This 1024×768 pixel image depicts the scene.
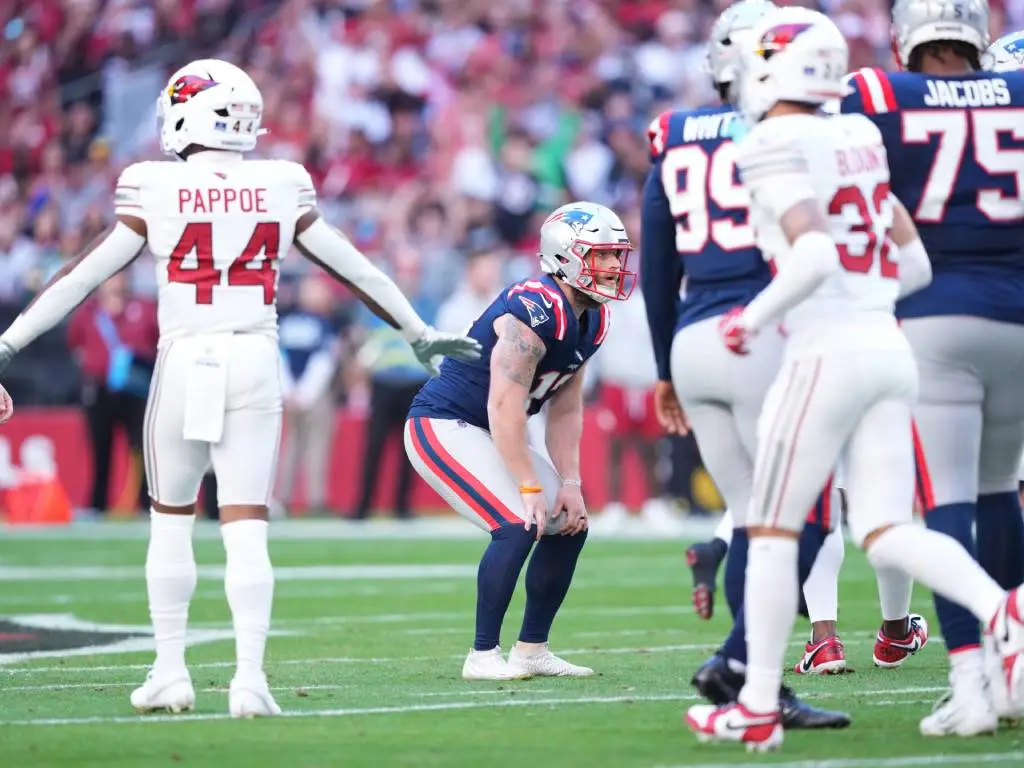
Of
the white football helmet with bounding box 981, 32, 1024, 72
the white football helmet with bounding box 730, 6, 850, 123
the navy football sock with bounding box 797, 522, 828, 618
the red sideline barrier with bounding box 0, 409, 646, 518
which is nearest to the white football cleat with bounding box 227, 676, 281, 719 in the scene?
the navy football sock with bounding box 797, 522, 828, 618

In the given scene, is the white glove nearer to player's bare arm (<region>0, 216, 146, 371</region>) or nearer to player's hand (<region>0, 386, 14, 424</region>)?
player's bare arm (<region>0, 216, 146, 371</region>)

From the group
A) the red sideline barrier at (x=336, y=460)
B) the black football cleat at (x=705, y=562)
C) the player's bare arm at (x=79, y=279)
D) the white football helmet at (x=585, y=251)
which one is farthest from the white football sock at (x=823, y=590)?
the red sideline barrier at (x=336, y=460)

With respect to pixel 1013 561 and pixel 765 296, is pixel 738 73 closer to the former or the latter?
pixel 765 296

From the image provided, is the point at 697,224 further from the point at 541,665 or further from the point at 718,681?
the point at 541,665

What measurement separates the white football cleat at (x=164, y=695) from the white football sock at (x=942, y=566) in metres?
2.14

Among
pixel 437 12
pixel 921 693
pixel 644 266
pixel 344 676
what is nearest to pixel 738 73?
pixel 644 266

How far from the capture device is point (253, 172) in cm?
577

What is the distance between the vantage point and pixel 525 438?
6879mm

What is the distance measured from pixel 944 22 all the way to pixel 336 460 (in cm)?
1197

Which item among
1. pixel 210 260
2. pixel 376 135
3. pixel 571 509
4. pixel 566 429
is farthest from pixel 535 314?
pixel 376 135

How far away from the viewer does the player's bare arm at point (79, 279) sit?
226 inches

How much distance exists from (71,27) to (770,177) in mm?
17711

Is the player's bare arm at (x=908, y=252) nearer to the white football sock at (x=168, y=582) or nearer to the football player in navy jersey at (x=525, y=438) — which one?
the football player in navy jersey at (x=525, y=438)

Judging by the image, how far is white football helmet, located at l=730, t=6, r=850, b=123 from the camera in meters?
4.93
